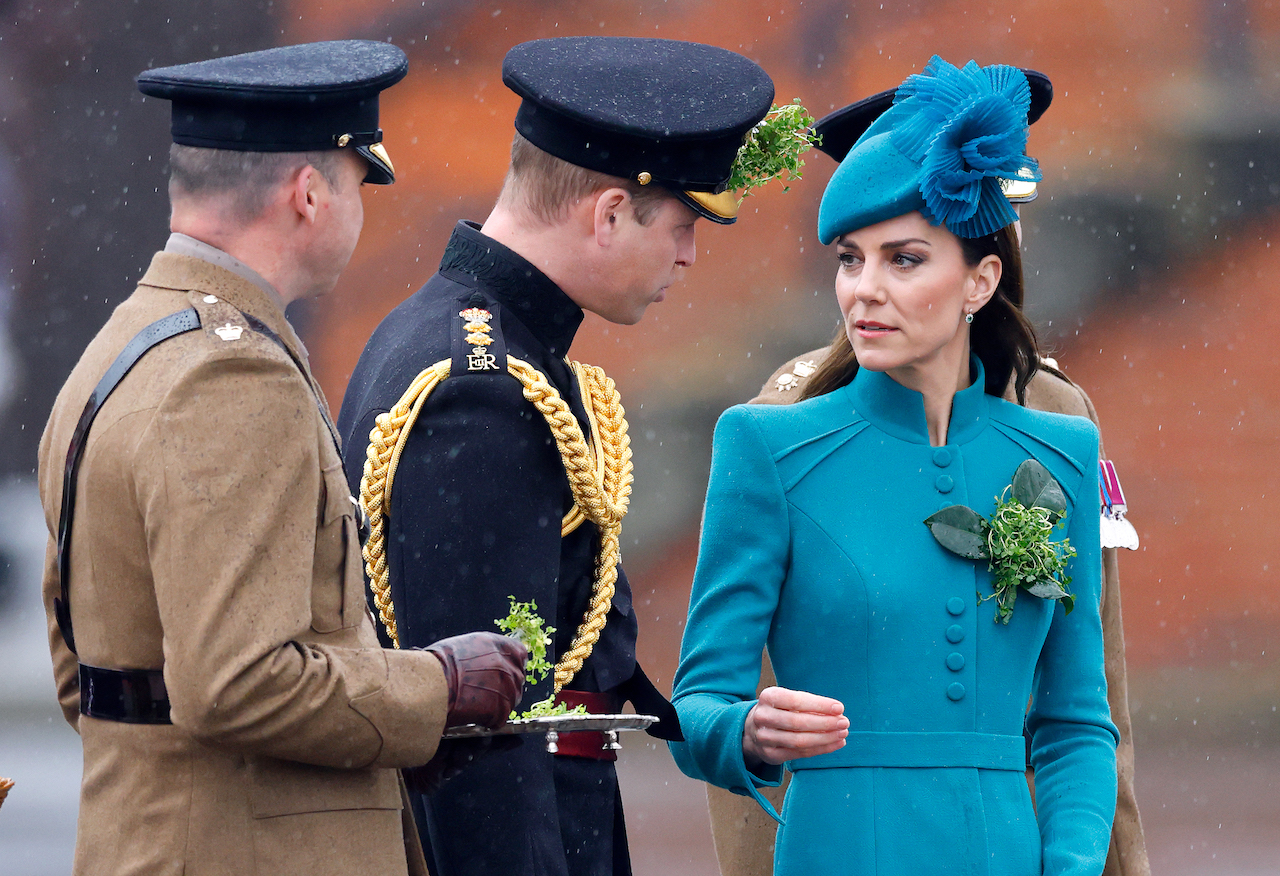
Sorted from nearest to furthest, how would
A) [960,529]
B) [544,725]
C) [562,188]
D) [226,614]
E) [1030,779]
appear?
[226,614], [544,725], [960,529], [562,188], [1030,779]

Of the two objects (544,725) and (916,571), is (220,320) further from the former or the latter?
(916,571)

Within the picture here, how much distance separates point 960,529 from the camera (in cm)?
238

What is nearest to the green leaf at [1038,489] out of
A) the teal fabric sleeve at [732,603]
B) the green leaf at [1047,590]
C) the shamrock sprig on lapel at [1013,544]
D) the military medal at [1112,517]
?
the shamrock sprig on lapel at [1013,544]


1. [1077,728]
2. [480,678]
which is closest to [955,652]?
[1077,728]

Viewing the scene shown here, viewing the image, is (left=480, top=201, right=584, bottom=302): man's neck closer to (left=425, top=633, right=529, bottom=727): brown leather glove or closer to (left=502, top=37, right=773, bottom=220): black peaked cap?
(left=502, top=37, right=773, bottom=220): black peaked cap

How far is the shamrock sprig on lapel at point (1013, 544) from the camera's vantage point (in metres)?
2.35

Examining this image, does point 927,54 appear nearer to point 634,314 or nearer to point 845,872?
point 634,314

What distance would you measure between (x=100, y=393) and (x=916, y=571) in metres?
1.13

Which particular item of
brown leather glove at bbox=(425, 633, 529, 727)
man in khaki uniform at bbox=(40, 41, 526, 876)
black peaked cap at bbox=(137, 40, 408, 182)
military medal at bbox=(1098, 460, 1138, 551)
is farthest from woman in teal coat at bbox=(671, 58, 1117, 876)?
military medal at bbox=(1098, 460, 1138, 551)

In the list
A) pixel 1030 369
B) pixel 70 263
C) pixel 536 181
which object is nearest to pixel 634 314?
pixel 536 181

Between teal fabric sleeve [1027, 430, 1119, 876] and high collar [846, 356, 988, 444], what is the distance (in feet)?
0.63

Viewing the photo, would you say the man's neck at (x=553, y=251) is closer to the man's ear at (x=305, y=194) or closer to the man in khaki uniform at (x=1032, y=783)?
the man's ear at (x=305, y=194)

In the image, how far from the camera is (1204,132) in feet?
24.7

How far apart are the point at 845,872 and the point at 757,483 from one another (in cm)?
55
